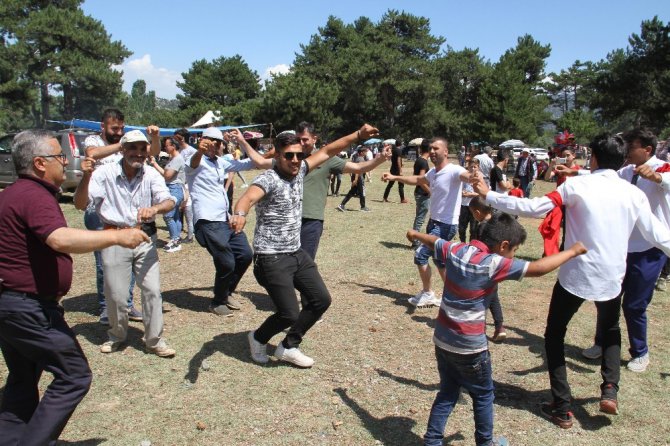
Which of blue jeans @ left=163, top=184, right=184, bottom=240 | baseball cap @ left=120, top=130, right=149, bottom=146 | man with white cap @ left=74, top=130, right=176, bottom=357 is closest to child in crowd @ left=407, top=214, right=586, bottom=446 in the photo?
man with white cap @ left=74, top=130, right=176, bottom=357

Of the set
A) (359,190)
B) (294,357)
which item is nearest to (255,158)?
(294,357)

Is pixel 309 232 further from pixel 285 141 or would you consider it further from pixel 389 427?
pixel 389 427

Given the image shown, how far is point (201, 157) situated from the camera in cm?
599

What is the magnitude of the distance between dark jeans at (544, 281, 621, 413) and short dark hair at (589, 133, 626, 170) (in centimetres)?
92

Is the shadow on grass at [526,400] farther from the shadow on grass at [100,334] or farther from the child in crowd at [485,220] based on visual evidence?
the shadow on grass at [100,334]

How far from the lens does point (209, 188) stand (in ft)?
19.6

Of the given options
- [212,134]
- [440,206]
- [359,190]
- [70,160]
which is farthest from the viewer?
[359,190]

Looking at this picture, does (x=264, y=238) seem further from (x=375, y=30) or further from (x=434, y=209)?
(x=375, y=30)

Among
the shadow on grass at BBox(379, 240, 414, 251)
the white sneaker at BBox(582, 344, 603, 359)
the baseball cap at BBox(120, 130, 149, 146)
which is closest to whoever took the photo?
the baseball cap at BBox(120, 130, 149, 146)

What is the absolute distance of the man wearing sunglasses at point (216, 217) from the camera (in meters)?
5.84

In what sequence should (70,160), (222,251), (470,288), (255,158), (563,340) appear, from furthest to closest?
(70,160)
(222,251)
(255,158)
(563,340)
(470,288)

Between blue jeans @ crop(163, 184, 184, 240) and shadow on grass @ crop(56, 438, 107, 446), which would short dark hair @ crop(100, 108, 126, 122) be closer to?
shadow on grass @ crop(56, 438, 107, 446)

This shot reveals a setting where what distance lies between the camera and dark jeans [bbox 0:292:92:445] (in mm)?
2717

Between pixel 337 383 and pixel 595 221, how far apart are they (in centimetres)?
236
